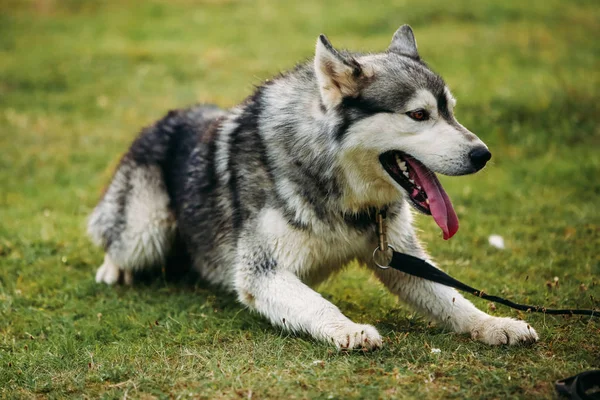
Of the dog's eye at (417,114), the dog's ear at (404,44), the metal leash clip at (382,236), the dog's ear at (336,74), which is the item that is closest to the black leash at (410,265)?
the metal leash clip at (382,236)

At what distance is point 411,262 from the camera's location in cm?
464

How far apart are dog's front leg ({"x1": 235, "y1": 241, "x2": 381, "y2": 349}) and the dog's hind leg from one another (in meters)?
1.22

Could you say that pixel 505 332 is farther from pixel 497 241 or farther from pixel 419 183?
pixel 497 241

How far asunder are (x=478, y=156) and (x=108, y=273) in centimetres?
340

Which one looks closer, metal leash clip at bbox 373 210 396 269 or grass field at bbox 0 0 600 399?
grass field at bbox 0 0 600 399

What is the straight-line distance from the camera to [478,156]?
13.2 ft

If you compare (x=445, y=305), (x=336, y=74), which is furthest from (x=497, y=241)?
(x=336, y=74)

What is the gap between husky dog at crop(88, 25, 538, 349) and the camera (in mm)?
4137

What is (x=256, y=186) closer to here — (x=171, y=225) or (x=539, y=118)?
(x=171, y=225)

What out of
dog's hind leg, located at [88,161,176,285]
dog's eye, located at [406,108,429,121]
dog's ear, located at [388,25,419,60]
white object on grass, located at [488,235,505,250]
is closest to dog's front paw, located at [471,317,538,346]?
dog's eye, located at [406,108,429,121]

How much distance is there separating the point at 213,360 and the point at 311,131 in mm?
1548

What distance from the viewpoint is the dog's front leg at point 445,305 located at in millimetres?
4137

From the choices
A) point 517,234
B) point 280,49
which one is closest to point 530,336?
point 517,234

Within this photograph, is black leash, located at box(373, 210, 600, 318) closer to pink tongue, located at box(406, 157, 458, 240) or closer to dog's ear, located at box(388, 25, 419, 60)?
pink tongue, located at box(406, 157, 458, 240)
